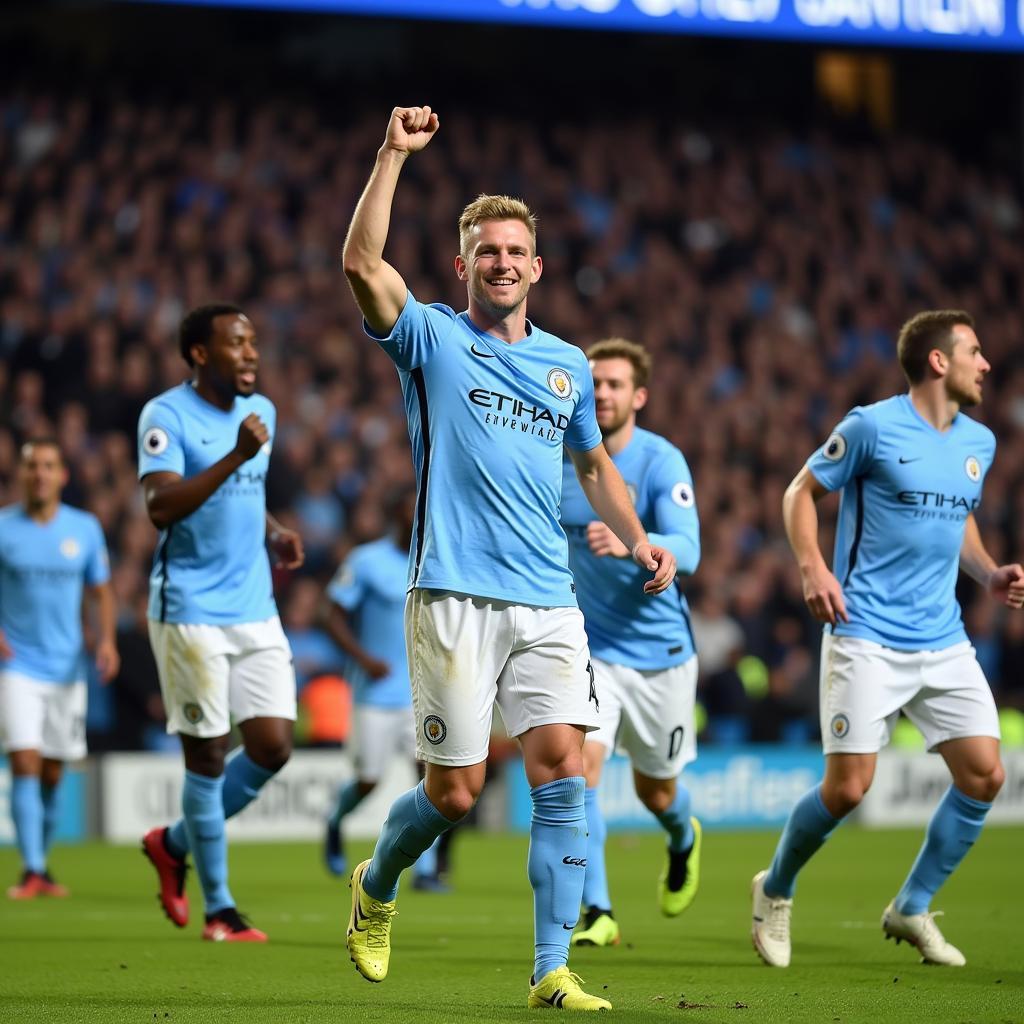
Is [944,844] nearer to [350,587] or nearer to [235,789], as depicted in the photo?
[235,789]

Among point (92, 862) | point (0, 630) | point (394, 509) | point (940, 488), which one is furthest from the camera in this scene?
point (92, 862)

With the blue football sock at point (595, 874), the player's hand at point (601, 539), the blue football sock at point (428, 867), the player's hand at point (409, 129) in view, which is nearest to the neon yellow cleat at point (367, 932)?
the player's hand at point (601, 539)

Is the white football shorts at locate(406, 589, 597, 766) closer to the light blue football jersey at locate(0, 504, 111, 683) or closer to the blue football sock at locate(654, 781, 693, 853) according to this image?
the blue football sock at locate(654, 781, 693, 853)

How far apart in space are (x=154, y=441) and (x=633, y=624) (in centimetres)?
220

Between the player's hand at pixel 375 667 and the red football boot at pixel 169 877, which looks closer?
the red football boot at pixel 169 877

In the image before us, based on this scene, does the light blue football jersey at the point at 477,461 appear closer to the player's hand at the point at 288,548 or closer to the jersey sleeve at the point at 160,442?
the jersey sleeve at the point at 160,442

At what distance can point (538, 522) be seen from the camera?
5781mm

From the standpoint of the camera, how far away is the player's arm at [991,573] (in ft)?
23.4

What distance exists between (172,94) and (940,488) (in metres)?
16.6

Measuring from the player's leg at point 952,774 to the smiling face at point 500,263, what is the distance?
2.36m

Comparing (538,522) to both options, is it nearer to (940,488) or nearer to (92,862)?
(940,488)

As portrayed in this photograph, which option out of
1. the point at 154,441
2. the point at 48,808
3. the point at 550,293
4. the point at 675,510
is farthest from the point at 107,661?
the point at 550,293

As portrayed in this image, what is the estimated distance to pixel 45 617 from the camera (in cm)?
1067

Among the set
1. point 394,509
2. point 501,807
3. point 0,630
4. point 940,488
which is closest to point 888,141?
point 501,807
